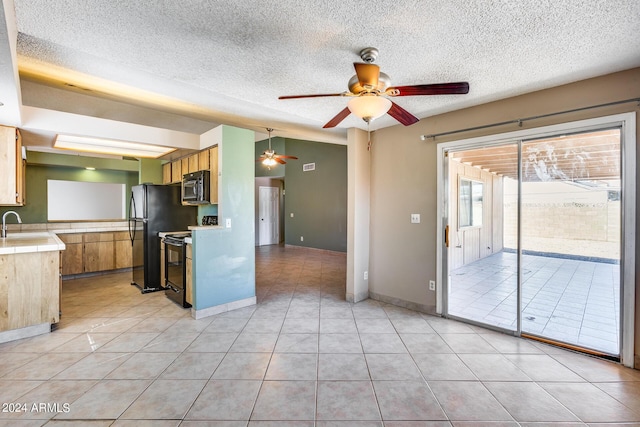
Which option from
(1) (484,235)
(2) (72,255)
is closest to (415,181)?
(1) (484,235)

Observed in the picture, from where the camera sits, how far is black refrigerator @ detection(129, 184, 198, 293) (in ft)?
14.3

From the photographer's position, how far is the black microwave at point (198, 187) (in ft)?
12.7

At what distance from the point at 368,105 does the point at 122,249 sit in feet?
18.9

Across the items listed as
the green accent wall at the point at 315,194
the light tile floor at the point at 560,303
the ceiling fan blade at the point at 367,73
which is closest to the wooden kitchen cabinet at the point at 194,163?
the ceiling fan blade at the point at 367,73

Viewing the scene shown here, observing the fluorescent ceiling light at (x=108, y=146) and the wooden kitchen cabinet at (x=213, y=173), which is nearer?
the wooden kitchen cabinet at (x=213, y=173)

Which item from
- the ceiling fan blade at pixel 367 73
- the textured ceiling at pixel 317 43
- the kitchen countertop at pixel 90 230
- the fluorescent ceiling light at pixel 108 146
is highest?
the textured ceiling at pixel 317 43

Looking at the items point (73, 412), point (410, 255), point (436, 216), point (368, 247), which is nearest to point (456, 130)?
point (436, 216)

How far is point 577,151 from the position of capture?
9.03 ft

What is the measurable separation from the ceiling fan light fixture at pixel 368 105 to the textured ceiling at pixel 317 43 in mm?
423

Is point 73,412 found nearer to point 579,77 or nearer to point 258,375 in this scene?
point 258,375

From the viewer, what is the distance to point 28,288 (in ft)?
9.39

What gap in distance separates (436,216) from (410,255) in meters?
0.62

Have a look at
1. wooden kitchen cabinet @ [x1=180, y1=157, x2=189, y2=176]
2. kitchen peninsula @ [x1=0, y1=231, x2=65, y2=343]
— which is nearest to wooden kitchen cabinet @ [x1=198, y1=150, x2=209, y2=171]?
wooden kitchen cabinet @ [x1=180, y1=157, x2=189, y2=176]

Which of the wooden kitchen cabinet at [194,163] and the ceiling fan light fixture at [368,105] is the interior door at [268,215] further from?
the ceiling fan light fixture at [368,105]
